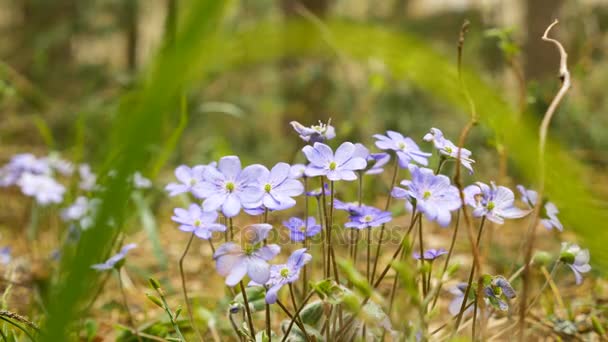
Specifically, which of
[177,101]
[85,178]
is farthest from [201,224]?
[85,178]

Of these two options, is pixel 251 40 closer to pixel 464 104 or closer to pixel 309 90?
pixel 464 104

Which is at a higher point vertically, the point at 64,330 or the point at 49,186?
the point at 64,330

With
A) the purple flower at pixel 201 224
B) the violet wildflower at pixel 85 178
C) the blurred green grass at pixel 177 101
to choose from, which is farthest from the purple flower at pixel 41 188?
the purple flower at pixel 201 224

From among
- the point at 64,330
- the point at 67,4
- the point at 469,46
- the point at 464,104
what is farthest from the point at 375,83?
the point at 67,4

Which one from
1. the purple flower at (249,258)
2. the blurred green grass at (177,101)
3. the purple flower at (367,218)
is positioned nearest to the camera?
the blurred green grass at (177,101)

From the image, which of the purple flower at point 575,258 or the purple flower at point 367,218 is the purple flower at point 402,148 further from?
the purple flower at point 575,258

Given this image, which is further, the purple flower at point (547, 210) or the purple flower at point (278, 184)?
the purple flower at point (547, 210)
